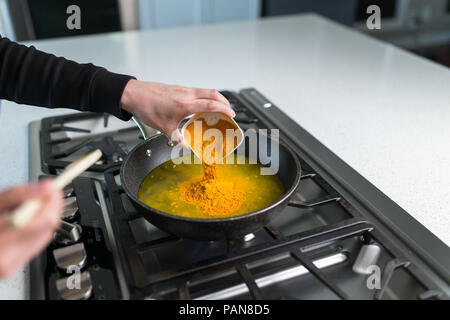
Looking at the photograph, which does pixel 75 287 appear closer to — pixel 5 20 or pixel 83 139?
pixel 83 139

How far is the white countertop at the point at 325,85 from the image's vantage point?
2.56 ft

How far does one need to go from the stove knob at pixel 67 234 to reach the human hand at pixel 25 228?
23 cm

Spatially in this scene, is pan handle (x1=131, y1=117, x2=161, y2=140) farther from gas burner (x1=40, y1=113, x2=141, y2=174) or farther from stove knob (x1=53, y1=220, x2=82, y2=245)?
stove knob (x1=53, y1=220, x2=82, y2=245)

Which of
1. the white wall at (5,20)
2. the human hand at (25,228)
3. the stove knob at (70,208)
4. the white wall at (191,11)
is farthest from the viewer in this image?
the white wall at (191,11)

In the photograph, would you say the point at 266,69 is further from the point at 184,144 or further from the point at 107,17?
the point at 107,17

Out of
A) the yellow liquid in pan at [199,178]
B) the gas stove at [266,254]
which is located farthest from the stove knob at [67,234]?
the yellow liquid in pan at [199,178]

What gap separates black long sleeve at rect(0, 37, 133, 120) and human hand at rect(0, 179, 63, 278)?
0.37m

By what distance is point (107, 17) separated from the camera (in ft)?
7.55

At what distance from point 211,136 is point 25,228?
401mm

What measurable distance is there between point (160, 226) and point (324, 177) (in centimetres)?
32

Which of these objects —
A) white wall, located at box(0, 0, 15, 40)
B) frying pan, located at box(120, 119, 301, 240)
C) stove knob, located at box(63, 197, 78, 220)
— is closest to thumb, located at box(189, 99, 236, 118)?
frying pan, located at box(120, 119, 301, 240)

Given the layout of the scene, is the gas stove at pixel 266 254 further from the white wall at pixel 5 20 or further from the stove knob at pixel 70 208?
the white wall at pixel 5 20

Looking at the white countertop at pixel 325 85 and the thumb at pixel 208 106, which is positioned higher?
the thumb at pixel 208 106
